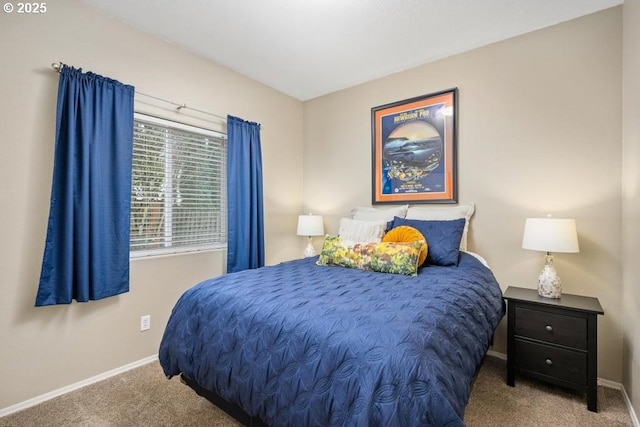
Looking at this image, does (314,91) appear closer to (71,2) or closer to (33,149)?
(71,2)

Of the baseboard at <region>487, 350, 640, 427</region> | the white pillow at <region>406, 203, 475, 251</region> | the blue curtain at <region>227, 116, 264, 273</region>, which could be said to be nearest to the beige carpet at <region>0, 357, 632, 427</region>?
the baseboard at <region>487, 350, 640, 427</region>

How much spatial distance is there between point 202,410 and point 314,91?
323 cm

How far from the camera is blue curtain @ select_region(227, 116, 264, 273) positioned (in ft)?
9.65

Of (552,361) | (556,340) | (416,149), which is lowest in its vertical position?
(552,361)

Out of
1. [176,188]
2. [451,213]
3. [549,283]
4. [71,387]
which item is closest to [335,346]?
[549,283]

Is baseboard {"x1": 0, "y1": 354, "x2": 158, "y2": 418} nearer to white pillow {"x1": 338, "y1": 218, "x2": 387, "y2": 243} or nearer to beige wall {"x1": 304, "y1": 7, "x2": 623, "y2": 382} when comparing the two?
white pillow {"x1": 338, "y1": 218, "x2": 387, "y2": 243}

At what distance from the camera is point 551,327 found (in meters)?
1.94

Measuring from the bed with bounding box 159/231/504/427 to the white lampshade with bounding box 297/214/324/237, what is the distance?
4.54ft

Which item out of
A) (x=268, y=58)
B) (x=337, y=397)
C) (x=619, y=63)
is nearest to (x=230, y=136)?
(x=268, y=58)

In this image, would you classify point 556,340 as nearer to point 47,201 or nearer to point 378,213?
point 378,213

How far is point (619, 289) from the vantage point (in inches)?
82.4

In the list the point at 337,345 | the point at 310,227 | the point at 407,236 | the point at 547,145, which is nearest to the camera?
the point at 337,345

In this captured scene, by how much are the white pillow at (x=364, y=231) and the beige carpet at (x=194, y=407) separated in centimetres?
127

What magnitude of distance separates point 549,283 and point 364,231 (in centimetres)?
136
